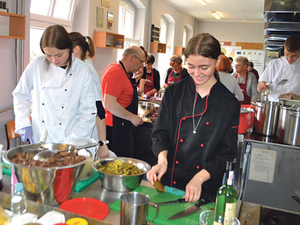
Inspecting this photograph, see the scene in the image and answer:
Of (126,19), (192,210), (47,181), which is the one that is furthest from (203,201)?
(126,19)

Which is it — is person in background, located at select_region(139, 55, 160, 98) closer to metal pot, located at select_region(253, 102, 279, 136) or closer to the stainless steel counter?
metal pot, located at select_region(253, 102, 279, 136)

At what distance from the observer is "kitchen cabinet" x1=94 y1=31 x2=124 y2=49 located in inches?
199

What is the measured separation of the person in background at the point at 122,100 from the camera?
2.81 metres

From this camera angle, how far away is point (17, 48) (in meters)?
3.35

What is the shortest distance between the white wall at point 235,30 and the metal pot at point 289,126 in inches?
411

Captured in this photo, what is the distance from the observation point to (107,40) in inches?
215

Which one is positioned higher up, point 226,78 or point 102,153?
point 226,78

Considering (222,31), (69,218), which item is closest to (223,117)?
(69,218)

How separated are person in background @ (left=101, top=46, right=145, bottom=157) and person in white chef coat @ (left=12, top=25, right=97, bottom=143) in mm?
817

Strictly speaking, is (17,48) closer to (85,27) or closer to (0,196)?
(85,27)

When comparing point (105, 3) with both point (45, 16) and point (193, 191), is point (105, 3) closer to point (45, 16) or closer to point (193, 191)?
point (45, 16)

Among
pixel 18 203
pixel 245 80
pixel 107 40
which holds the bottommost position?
pixel 18 203

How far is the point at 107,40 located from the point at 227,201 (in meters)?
4.84

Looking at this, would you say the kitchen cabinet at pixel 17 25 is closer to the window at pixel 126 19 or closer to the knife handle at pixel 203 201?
the knife handle at pixel 203 201
